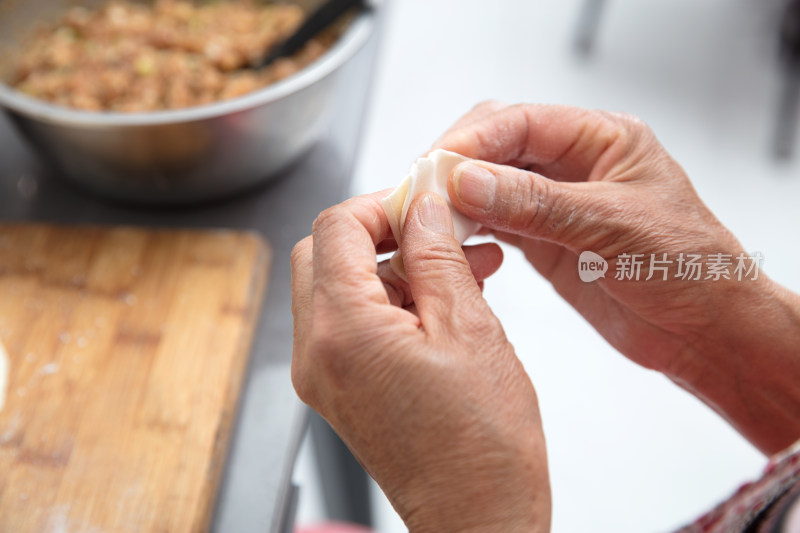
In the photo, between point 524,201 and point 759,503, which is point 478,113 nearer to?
point 524,201

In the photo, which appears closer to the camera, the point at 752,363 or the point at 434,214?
the point at 434,214

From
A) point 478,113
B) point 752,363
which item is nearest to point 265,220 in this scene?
point 478,113

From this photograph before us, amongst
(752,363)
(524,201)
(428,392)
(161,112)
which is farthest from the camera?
(161,112)

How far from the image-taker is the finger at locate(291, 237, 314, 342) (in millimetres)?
464

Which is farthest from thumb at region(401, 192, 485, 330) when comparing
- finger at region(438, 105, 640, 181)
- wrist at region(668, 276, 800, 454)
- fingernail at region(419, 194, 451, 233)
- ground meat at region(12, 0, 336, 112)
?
ground meat at region(12, 0, 336, 112)

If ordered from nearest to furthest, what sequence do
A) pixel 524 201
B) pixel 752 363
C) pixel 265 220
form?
1. pixel 524 201
2. pixel 752 363
3. pixel 265 220

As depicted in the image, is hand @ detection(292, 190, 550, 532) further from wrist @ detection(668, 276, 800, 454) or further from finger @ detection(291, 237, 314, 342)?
wrist @ detection(668, 276, 800, 454)

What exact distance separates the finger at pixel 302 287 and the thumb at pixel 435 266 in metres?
0.07

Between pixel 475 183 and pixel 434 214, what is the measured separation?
0.16 feet

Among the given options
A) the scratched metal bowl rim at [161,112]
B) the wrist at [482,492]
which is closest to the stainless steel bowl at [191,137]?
the scratched metal bowl rim at [161,112]

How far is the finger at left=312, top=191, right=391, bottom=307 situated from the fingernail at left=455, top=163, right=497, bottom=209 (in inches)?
3.1

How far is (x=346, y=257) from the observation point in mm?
442

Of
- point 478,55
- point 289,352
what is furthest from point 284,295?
point 478,55

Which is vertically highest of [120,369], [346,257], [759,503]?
[346,257]
